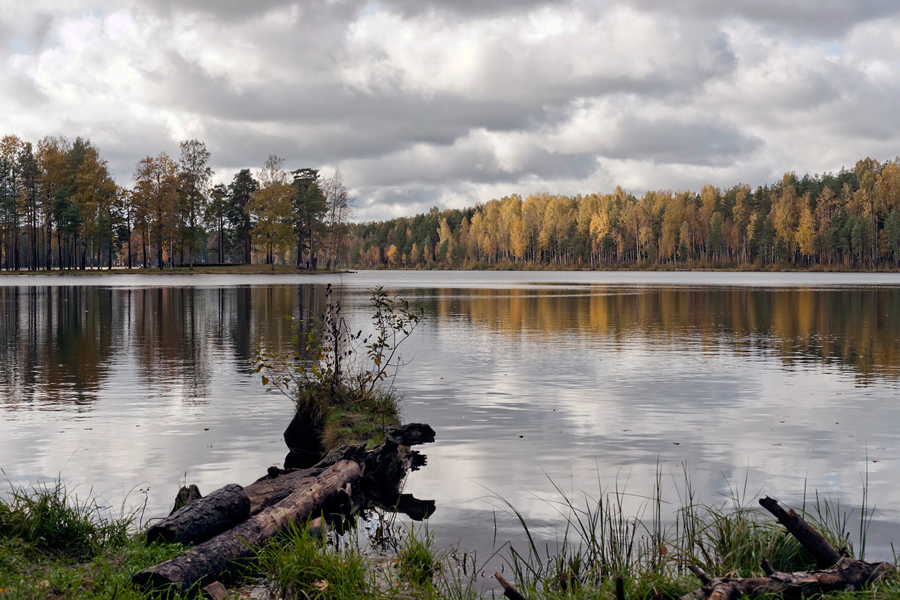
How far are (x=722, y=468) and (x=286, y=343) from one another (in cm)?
1929

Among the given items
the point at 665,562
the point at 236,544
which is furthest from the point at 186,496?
the point at 665,562

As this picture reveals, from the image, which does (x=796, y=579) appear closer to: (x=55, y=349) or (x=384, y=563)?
(x=384, y=563)

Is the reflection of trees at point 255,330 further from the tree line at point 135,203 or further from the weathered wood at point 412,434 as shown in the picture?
the tree line at point 135,203

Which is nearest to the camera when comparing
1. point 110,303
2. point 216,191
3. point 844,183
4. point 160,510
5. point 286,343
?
point 160,510

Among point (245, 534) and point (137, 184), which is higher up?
point (137, 184)

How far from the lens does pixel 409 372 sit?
22.0m

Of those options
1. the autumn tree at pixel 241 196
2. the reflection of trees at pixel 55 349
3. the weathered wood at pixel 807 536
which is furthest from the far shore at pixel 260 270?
the weathered wood at pixel 807 536

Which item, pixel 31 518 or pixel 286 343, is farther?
pixel 286 343

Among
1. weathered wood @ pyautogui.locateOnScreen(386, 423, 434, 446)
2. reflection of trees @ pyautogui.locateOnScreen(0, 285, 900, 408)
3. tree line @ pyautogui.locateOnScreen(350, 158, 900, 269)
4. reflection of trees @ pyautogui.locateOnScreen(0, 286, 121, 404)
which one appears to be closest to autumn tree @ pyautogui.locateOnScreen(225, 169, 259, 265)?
tree line @ pyautogui.locateOnScreen(350, 158, 900, 269)

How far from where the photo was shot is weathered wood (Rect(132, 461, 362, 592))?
246 inches

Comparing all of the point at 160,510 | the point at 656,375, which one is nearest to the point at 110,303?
the point at 656,375

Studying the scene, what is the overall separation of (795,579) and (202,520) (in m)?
5.13

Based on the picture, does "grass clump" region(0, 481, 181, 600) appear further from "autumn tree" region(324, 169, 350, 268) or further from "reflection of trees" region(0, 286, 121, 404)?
"autumn tree" region(324, 169, 350, 268)

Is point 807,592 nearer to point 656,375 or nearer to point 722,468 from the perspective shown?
point 722,468
